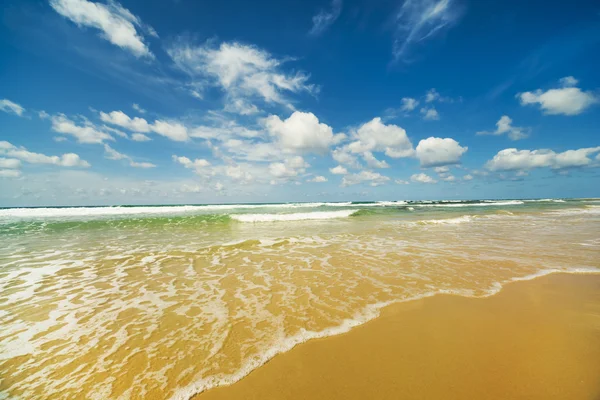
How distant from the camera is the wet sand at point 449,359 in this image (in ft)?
8.38

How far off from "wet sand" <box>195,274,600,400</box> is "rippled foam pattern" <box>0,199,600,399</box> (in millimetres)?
362

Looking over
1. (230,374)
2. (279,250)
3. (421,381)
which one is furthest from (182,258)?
(421,381)

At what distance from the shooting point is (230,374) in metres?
2.87

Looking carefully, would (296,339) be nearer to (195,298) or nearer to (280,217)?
(195,298)

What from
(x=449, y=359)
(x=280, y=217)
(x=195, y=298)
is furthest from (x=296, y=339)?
(x=280, y=217)

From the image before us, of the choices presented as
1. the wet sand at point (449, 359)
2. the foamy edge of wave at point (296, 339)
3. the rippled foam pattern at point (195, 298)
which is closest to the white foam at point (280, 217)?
the rippled foam pattern at point (195, 298)

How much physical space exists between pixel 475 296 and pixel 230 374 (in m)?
4.77

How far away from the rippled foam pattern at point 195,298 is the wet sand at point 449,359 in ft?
1.19

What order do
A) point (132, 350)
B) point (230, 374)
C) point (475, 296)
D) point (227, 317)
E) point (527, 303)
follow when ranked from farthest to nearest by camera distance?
point (475, 296), point (527, 303), point (227, 317), point (132, 350), point (230, 374)

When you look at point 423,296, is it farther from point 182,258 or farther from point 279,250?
point 182,258

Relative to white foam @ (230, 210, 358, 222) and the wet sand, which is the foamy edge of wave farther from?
white foam @ (230, 210, 358, 222)

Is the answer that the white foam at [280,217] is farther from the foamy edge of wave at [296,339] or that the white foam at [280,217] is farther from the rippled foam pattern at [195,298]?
the foamy edge of wave at [296,339]

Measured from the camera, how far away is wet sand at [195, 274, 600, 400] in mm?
2555

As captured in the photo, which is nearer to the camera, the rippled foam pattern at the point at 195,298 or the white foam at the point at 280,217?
the rippled foam pattern at the point at 195,298
